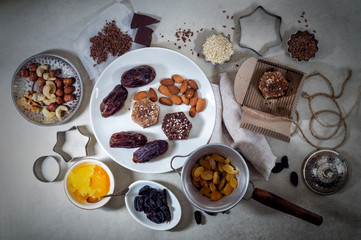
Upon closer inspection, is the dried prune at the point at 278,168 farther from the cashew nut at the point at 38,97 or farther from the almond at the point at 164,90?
the cashew nut at the point at 38,97

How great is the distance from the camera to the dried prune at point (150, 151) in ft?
4.86

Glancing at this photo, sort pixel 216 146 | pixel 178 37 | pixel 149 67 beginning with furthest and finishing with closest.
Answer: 1. pixel 178 37
2. pixel 149 67
3. pixel 216 146

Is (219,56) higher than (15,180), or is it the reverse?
(219,56)

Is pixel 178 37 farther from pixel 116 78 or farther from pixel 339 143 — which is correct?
pixel 339 143

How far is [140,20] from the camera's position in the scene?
1.62 metres

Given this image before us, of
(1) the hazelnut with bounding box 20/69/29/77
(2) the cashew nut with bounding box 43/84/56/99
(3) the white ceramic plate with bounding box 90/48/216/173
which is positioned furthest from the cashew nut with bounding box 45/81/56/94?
(3) the white ceramic plate with bounding box 90/48/216/173

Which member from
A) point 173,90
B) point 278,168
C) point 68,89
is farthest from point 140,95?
point 278,168

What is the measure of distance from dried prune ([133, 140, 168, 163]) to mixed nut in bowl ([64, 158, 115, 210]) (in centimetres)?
18

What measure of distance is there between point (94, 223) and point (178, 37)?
118 cm

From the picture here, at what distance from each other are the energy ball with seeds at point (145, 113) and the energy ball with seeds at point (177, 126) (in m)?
0.07

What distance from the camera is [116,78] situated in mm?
1558

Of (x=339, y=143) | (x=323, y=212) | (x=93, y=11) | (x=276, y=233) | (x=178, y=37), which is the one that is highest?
(x=93, y=11)

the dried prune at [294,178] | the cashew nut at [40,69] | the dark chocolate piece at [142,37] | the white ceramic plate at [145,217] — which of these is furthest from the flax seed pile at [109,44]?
the dried prune at [294,178]

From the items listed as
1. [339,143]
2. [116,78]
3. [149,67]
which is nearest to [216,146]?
A: [149,67]
